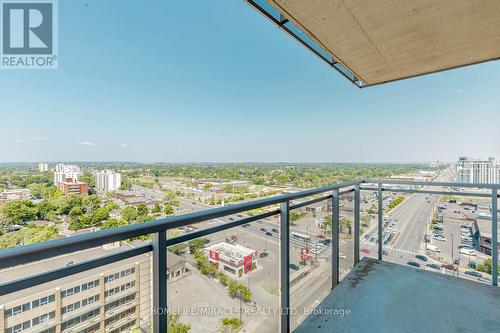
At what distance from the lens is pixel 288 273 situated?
1899 mm

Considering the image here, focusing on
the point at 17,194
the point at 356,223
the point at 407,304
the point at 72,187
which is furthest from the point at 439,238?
the point at 17,194

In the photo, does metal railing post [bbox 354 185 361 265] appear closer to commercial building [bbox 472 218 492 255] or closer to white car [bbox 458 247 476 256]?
white car [bbox 458 247 476 256]

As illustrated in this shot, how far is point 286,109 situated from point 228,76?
5965mm

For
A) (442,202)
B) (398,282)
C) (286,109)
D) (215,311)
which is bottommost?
(398,282)

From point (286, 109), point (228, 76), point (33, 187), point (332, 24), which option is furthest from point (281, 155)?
point (332, 24)

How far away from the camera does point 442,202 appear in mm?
3029

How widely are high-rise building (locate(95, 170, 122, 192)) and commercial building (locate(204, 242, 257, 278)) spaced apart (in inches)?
382

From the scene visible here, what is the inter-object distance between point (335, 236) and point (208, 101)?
790 inches

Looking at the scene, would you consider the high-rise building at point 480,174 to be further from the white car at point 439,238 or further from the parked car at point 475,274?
the parked car at point 475,274

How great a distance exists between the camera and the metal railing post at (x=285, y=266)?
185 centimetres

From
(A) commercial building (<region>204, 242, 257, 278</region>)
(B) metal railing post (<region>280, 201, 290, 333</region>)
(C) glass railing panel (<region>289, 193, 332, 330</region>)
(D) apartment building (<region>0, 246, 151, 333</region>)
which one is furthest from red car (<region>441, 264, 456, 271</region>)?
(D) apartment building (<region>0, 246, 151, 333</region>)

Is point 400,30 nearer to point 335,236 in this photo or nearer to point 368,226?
point 335,236

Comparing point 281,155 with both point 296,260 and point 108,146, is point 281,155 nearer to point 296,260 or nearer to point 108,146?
point 108,146

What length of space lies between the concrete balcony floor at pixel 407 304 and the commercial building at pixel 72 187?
8.97 m
